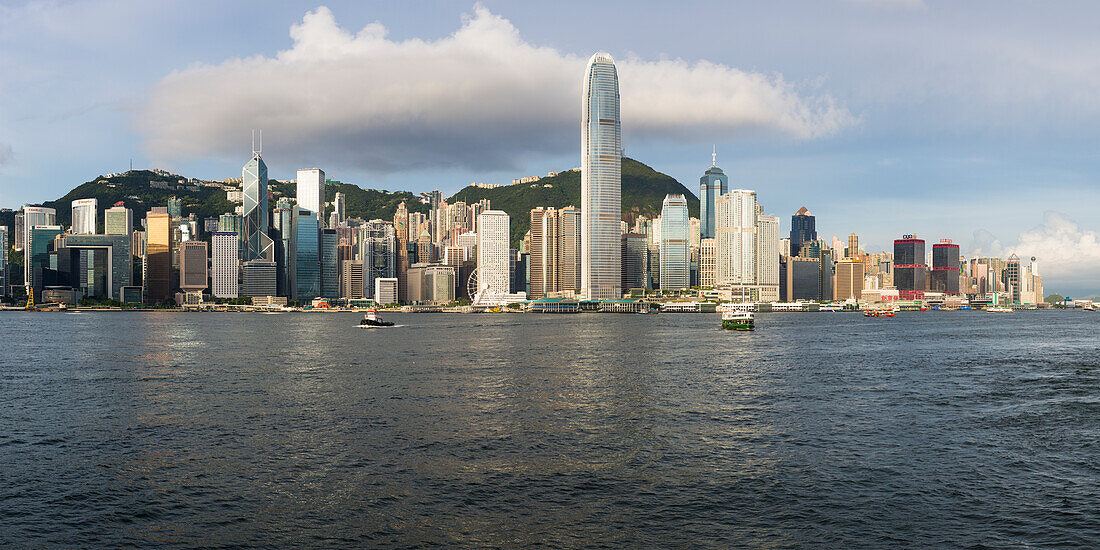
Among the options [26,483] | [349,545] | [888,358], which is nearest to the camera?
[349,545]

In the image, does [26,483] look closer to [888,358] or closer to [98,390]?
[98,390]

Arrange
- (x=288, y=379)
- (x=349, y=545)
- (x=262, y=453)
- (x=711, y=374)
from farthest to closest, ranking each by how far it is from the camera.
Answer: (x=711, y=374) → (x=288, y=379) → (x=262, y=453) → (x=349, y=545)

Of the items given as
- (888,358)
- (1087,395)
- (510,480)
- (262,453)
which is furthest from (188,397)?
(888,358)

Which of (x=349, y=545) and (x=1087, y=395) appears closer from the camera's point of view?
(x=349, y=545)

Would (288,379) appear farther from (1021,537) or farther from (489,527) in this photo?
(1021,537)

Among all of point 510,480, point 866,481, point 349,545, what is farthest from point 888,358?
point 349,545

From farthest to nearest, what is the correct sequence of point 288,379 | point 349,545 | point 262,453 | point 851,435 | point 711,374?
1. point 711,374
2. point 288,379
3. point 851,435
4. point 262,453
5. point 349,545
